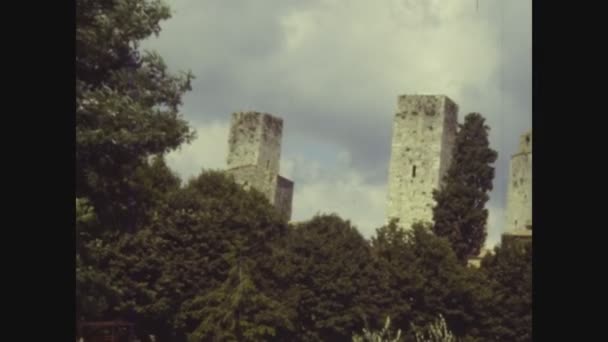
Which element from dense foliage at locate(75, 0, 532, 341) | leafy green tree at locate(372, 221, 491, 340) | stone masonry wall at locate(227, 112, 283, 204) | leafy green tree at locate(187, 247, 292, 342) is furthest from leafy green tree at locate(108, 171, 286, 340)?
stone masonry wall at locate(227, 112, 283, 204)

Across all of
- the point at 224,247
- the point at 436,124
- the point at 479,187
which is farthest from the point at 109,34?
the point at 436,124

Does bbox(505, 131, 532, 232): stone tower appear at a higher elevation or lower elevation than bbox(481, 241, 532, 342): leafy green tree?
higher

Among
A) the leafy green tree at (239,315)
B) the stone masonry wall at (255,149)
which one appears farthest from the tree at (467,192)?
the leafy green tree at (239,315)

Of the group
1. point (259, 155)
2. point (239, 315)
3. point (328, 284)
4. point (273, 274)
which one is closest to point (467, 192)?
point (328, 284)

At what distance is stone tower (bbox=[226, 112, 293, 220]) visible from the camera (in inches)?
2074

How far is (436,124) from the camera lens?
4966 cm

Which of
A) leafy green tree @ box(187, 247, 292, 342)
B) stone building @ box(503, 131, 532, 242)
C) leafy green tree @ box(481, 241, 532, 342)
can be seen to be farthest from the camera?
stone building @ box(503, 131, 532, 242)

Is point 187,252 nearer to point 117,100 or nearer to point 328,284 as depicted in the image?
point 328,284

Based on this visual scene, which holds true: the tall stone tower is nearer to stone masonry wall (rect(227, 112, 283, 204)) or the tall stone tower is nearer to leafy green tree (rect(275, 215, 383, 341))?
stone masonry wall (rect(227, 112, 283, 204))

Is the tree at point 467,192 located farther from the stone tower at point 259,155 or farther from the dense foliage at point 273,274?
the stone tower at point 259,155

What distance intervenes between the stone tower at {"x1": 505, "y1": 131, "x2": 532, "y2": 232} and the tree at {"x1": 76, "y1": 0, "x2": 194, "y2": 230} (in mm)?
33753

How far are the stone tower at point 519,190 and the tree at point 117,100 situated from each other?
3375 centimetres
